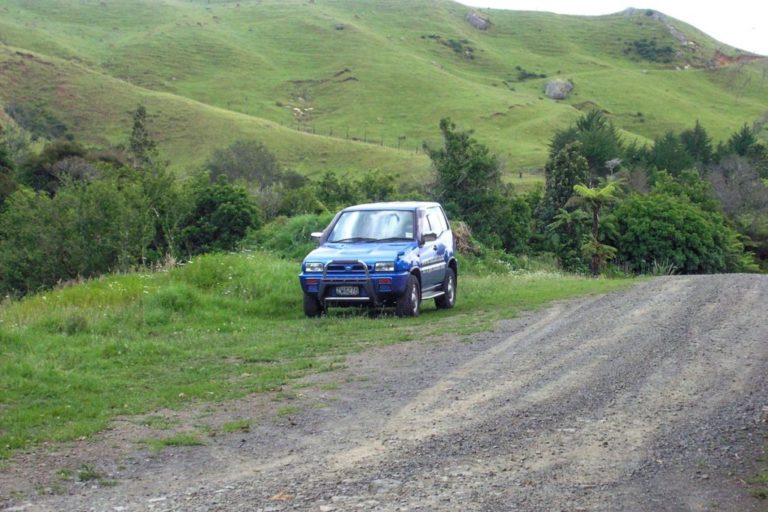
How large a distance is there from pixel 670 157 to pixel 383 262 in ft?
225

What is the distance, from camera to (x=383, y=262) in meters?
15.0

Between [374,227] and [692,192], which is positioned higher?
[374,227]

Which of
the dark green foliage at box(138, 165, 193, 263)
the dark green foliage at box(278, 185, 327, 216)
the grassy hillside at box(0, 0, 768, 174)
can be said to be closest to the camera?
the dark green foliage at box(138, 165, 193, 263)

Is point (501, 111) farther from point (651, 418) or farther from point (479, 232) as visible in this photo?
point (651, 418)

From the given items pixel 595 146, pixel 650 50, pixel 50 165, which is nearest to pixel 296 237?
pixel 50 165

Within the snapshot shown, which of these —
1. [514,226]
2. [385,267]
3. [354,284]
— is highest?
[385,267]

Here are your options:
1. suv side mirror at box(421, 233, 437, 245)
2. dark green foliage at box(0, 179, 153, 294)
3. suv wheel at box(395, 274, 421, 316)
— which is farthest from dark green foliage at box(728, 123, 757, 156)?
suv wheel at box(395, 274, 421, 316)

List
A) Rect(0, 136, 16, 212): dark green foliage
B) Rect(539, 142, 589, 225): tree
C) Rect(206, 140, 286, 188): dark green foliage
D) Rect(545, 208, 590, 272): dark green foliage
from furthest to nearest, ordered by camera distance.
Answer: Rect(206, 140, 286, 188): dark green foliage
Rect(539, 142, 589, 225): tree
Rect(0, 136, 16, 212): dark green foliage
Rect(545, 208, 590, 272): dark green foliage

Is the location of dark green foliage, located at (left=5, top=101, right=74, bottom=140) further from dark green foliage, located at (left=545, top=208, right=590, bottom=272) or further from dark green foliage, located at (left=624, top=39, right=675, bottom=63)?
dark green foliage, located at (left=624, top=39, right=675, bottom=63)

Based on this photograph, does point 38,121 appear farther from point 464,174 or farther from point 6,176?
point 464,174

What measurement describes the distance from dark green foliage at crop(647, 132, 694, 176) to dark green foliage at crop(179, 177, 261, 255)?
47890 mm

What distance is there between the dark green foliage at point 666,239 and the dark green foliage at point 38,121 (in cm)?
6238

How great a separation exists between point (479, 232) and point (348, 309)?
25.0 metres

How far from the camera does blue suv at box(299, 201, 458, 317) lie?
15.0 metres
